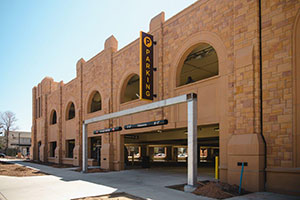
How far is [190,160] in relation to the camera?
1130cm

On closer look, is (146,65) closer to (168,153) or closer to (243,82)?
(243,82)

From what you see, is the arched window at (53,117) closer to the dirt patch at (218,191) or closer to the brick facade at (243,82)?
the brick facade at (243,82)

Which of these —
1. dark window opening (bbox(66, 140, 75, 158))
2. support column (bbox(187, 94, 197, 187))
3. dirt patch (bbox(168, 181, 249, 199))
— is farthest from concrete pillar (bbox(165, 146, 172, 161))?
support column (bbox(187, 94, 197, 187))

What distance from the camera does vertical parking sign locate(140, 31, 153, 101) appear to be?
55.9 ft

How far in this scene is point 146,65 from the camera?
17453mm

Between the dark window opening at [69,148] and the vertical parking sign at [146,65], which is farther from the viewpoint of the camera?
the dark window opening at [69,148]

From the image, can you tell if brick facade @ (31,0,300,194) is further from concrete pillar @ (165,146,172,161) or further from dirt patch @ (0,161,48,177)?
concrete pillar @ (165,146,172,161)

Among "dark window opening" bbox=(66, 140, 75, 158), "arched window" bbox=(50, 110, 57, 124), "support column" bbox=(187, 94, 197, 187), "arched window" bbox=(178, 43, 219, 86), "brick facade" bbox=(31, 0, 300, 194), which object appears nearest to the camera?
"brick facade" bbox=(31, 0, 300, 194)

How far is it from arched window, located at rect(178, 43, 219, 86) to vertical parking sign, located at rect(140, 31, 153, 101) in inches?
127

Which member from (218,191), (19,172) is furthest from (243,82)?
(19,172)

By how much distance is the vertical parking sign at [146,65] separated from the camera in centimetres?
1705

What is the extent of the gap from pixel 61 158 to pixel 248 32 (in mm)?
27527

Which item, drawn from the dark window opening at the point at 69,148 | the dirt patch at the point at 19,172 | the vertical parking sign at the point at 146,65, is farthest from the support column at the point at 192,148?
the dark window opening at the point at 69,148

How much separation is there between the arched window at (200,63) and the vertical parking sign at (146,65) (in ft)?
10.6
